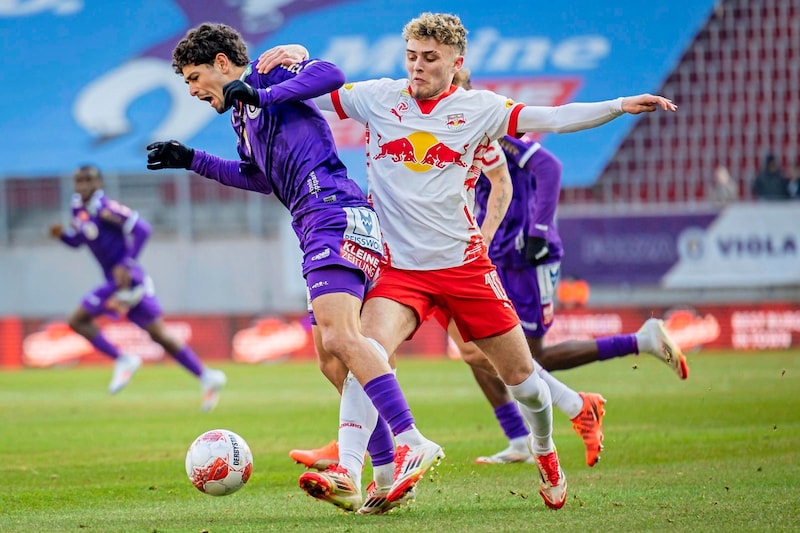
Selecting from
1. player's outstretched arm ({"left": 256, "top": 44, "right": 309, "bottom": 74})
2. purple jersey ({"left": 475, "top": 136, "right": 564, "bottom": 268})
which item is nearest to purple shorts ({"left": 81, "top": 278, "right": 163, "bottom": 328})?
purple jersey ({"left": 475, "top": 136, "right": 564, "bottom": 268})

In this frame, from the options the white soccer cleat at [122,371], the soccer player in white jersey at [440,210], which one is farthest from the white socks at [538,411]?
the white soccer cleat at [122,371]

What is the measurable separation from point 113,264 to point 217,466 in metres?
9.27

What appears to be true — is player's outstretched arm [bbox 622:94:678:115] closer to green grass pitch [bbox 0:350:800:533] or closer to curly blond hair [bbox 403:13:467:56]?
curly blond hair [bbox 403:13:467:56]

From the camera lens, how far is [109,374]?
20.2m

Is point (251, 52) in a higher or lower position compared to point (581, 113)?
higher

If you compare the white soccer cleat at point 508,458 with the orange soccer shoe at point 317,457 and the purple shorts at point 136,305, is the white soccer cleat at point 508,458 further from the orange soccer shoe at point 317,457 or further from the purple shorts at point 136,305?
the purple shorts at point 136,305

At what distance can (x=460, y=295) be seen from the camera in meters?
6.27

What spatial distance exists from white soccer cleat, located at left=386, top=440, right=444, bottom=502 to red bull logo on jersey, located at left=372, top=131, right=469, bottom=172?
1356 mm

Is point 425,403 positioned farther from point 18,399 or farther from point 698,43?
point 698,43

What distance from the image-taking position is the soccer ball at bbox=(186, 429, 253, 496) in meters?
6.55

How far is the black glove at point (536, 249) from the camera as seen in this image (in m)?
8.86

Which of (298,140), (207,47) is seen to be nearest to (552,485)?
(298,140)

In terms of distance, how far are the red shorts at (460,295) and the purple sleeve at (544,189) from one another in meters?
2.62

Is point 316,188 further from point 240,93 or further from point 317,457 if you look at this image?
point 317,457
